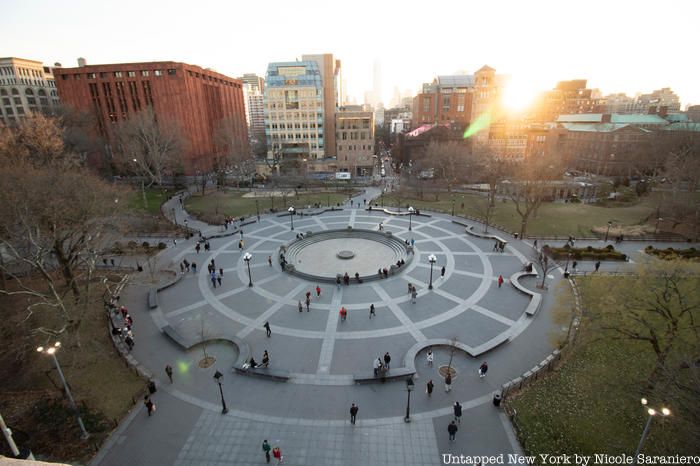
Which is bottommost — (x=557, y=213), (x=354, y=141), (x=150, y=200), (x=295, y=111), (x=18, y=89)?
(x=557, y=213)

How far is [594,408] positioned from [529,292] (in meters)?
11.7

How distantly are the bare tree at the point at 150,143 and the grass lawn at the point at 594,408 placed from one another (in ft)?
192

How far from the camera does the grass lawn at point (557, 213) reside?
44.2 metres

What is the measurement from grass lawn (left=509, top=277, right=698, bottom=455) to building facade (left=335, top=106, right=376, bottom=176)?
6834 cm

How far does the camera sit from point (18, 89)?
9388 centimetres

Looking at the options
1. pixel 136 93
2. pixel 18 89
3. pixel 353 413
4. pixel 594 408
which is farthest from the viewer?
pixel 18 89

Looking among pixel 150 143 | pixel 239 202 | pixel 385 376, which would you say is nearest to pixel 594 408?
pixel 385 376

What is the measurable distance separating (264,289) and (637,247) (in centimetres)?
4048

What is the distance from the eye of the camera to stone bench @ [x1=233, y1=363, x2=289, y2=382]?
18966 mm

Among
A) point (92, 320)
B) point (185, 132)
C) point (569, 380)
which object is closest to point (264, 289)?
point (92, 320)

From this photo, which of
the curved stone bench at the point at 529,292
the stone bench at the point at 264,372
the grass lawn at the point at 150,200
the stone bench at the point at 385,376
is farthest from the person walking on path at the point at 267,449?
the grass lawn at the point at 150,200

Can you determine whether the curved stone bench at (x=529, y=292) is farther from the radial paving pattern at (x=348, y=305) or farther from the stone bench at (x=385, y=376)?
the stone bench at (x=385, y=376)

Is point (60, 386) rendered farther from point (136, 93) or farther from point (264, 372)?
point (136, 93)

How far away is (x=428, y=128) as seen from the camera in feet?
273
